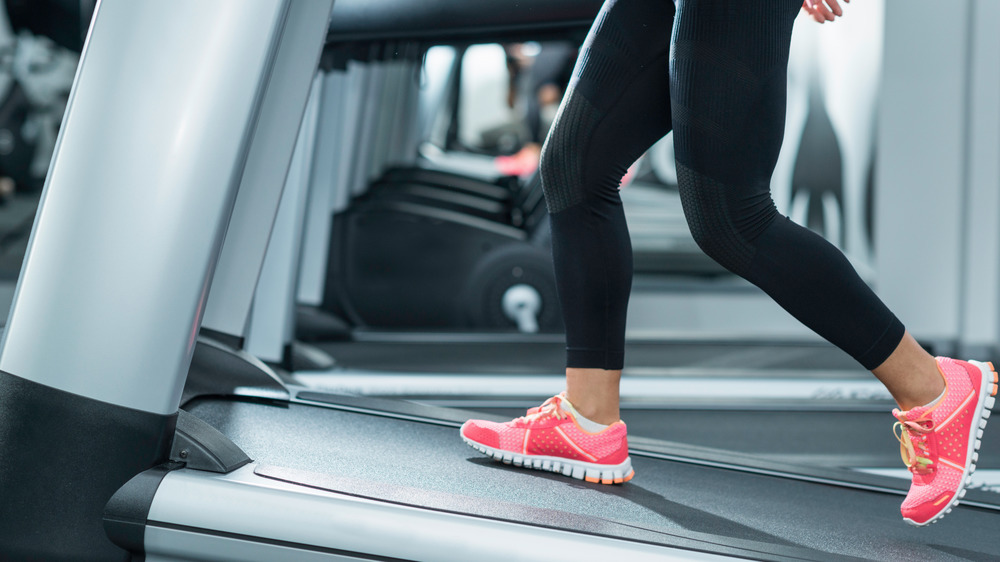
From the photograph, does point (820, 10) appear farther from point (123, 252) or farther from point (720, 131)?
point (123, 252)

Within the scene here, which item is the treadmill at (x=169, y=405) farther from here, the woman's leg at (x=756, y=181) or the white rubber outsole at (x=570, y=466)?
the woman's leg at (x=756, y=181)

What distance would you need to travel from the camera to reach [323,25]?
3.88ft

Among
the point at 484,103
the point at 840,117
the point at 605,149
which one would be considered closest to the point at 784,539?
the point at 605,149

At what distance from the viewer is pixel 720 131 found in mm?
789

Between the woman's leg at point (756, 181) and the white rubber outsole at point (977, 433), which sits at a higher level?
the woman's leg at point (756, 181)

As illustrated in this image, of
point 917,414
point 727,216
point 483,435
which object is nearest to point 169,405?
point 483,435

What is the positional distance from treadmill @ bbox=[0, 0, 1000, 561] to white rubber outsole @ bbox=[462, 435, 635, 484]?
0.34ft

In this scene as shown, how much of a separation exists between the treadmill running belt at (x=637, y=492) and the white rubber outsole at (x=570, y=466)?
12mm

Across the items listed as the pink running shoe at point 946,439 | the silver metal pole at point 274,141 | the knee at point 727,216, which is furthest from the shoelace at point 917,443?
the silver metal pole at point 274,141

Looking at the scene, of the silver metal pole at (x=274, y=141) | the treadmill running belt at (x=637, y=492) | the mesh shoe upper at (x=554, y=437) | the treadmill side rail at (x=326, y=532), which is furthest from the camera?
the silver metal pole at (x=274, y=141)

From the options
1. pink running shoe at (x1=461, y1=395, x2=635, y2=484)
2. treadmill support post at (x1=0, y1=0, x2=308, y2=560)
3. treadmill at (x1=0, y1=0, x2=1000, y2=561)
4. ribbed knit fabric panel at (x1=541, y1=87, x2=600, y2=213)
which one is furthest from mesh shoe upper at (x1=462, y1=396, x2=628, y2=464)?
treadmill support post at (x1=0, y1=0, x2=308, y2=560)

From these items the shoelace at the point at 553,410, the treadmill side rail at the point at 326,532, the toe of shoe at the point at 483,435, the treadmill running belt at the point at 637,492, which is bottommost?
the treadmill side rail at the point at 326,532

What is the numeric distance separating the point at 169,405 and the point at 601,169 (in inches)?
21.7

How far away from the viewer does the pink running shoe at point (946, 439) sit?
31.4 inches
